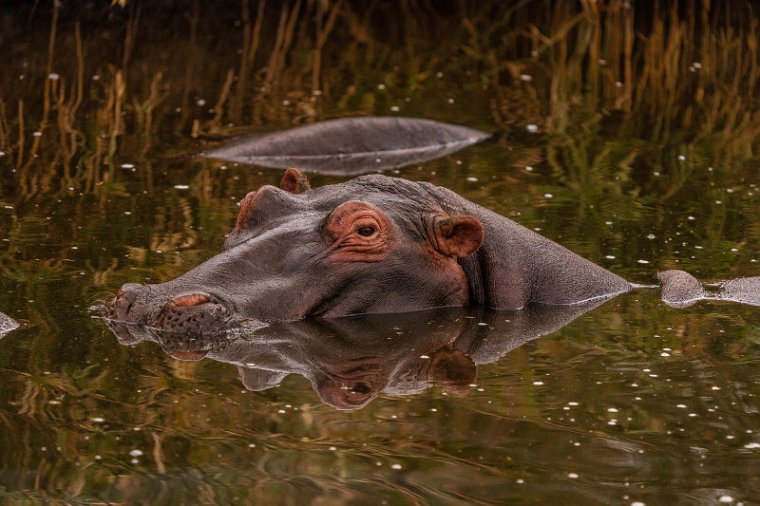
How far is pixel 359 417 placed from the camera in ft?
23.5

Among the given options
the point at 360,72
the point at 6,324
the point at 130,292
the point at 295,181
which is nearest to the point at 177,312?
the point at 130,292

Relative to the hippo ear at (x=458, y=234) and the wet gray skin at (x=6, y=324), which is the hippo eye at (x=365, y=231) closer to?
the hippo ear at (x=458, y=234)

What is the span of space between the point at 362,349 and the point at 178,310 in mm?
909

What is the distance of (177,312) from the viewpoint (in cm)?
782

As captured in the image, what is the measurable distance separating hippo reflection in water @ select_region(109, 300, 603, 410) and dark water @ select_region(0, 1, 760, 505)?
0.06 feet

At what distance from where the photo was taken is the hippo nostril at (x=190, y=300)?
7820mm

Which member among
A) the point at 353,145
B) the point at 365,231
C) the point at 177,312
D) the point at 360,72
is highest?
the point at 365,231

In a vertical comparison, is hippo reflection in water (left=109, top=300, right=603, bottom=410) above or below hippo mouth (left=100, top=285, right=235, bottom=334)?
below

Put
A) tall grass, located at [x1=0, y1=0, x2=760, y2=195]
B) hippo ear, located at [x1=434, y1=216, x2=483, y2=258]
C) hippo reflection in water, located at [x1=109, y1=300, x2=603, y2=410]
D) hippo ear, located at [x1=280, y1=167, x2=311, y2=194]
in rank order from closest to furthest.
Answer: hippo reflection in water, located at [x1=109, y1=300, x2=603, y2=410], hippo ear, located at [x1=434, y1=216, x2=483, y2=258], hippo ear, located at [x1=280, y1=167, x2=311, y2=194], tall grass, located at [x1=0, y1=0, x2=760, y2=195]

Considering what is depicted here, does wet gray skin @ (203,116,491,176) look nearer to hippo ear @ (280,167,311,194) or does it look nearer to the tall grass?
the tall grass

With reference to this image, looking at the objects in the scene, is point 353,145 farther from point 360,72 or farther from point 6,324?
point 6,324

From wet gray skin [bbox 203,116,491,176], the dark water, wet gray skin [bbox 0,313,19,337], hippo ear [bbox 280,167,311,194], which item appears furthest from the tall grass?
wet gray skin [bbox 0,313,19,337]

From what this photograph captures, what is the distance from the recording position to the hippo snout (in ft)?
25.7

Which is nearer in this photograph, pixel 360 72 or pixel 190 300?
pixel 190 300
